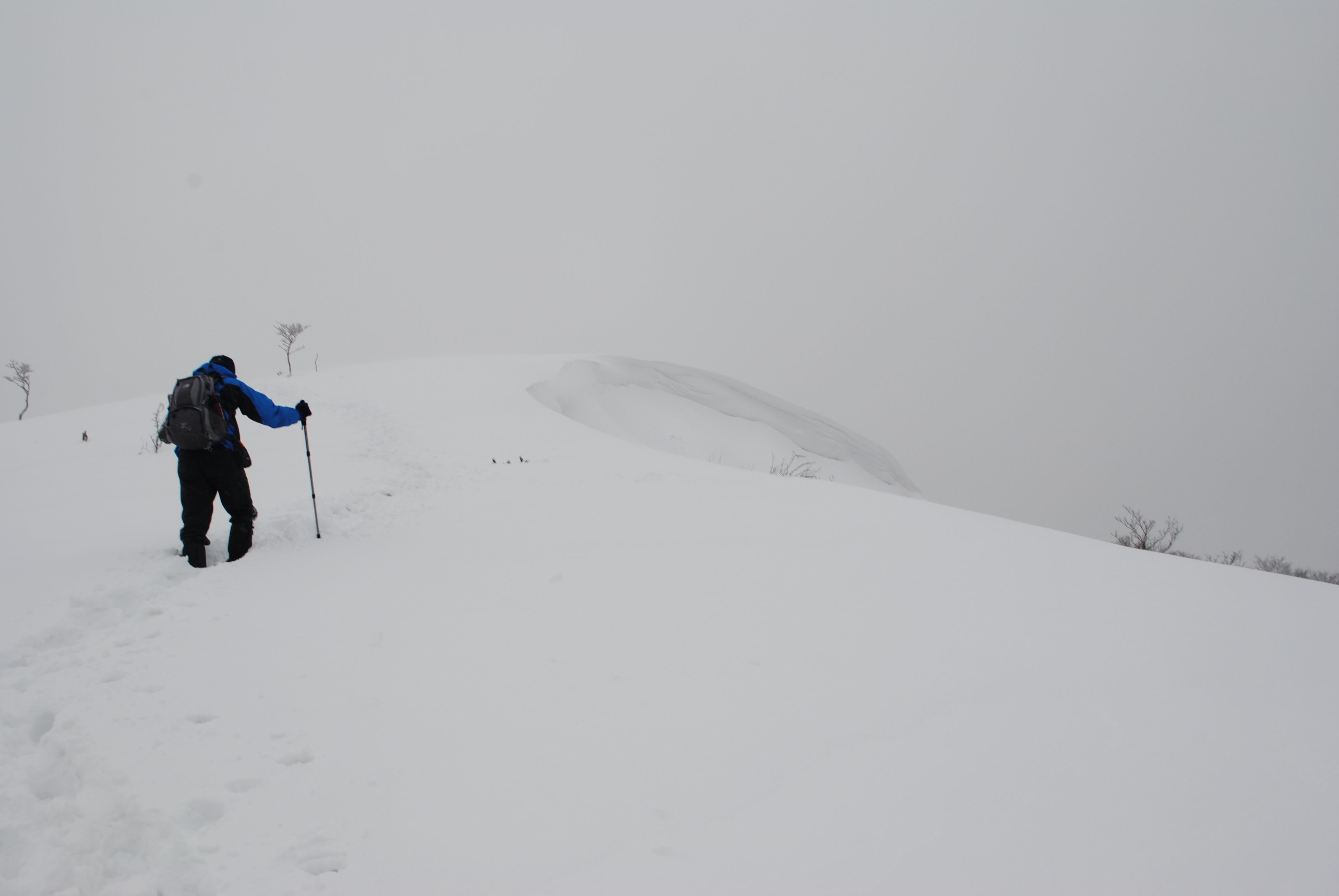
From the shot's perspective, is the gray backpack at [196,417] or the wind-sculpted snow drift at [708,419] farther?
the wind-sculpted snow drift at [708,419]

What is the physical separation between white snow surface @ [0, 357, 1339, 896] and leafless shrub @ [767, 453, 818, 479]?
48.9ft

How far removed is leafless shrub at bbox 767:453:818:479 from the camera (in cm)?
2069

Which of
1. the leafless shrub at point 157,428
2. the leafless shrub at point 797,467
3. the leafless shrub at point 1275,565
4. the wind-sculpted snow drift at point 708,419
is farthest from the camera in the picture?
the leafless shrub at point 797,467

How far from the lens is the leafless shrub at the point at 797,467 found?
814 inches

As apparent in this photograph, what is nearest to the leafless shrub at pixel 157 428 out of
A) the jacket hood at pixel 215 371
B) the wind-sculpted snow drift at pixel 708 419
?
the jacket hood at pixel 215 371

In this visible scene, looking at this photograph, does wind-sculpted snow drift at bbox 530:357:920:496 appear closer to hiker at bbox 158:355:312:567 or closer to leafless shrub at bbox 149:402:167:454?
leafless shrub at bbox 149:402:167:454

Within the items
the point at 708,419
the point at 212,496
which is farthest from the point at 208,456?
the point at 708,419

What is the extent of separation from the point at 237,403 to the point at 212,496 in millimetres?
821

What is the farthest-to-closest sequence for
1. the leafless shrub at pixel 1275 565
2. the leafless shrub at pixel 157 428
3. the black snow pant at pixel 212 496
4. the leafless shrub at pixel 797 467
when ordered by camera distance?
the leafless shrub at pixel 797 467 → the leafless shrub at pixel 1275 565 → the leafless shrub at pixel 157 428 → the black snow pant at pixel 212 496

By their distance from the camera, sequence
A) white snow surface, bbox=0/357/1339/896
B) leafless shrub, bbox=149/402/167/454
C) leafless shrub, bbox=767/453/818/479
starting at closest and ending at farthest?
white snow surface, bbox=0/357/1339/896
leafless shrub, bbox=149/402/167/454
leafless shrub, bbox=767/453/818/479

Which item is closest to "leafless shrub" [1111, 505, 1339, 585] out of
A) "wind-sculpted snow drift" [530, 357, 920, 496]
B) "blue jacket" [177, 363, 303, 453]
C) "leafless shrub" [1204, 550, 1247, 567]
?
"leafless shrub" [1204, 550, 1247, 567]

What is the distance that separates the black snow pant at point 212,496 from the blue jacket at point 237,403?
6.6 inches

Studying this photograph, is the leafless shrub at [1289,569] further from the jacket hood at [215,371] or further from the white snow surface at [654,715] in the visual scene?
the jacket hood at [215,371]

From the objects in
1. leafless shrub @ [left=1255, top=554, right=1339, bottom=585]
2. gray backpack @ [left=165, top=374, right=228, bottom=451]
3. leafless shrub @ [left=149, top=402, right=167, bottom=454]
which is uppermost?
gray backpack @ [left=165, top=374, right=228, bottom=451]
